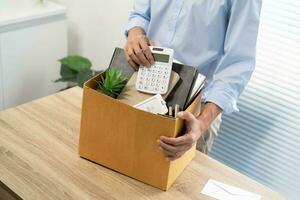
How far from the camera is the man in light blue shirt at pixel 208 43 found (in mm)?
1078

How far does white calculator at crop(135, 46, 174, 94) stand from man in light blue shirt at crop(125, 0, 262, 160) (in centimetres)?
2

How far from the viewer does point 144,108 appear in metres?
0.97

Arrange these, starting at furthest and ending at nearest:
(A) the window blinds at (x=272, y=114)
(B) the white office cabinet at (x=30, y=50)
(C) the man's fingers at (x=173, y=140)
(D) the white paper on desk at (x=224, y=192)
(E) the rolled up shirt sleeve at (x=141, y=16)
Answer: (B) the white office cabinet at (x=30, y=50)
(A) the window blinds at (x=272, y=114)
(E) the rolled up shirt sleeve at (x=141, y=16)
(D) the white paper on desk at (x=224, y=192)
(C) the man's fingers at (x=173, y=140)

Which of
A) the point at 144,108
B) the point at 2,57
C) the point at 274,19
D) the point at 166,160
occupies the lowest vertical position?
the point at 2,57

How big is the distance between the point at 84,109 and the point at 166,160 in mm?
258

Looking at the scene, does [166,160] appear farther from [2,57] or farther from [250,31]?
[2,57]

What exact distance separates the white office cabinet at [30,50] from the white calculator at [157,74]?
1.16 m

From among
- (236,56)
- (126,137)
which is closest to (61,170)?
(126,137)

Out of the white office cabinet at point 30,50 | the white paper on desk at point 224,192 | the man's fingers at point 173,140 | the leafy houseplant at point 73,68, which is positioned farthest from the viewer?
the leafy houseplant at point 73,68

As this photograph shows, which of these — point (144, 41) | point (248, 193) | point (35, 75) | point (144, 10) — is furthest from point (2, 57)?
point (248, 193)

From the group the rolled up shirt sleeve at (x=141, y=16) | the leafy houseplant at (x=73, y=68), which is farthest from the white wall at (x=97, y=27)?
the rolled up shirt sleeve at (x=141, y=16)

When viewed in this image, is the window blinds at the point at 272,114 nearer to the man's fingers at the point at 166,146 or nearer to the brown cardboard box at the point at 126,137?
the brown cardboard box at the point at 126,137

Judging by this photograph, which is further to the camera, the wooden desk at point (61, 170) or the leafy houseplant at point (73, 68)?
the leafy houseplant at point (73, 68)

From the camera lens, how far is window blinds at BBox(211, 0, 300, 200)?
5.24 ft
